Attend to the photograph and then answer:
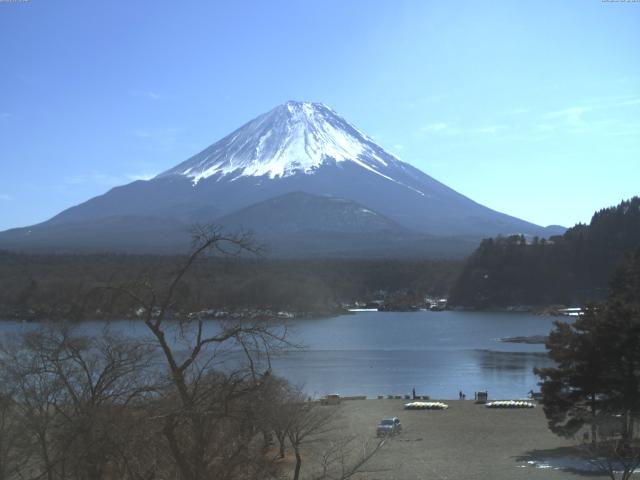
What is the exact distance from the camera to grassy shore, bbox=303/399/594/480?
11211 mm

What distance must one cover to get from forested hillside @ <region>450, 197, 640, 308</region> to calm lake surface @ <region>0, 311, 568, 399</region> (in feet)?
26.6

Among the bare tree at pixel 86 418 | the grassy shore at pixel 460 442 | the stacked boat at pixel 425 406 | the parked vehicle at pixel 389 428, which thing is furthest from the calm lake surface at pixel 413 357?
the bare tree at pixel 86 418

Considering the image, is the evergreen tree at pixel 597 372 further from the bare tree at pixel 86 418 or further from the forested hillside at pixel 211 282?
the bare tree at pixel 86 418

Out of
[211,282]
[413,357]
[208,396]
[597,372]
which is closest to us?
[208,396]

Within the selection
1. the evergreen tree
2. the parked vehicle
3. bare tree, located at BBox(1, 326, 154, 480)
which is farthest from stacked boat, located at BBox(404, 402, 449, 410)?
bare tree, located at BBox(1, 326, 154, 480)

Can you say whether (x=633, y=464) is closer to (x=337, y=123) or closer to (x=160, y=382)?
(x=160, y=382)

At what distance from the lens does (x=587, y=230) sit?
65875mm

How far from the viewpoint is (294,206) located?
4333 inches

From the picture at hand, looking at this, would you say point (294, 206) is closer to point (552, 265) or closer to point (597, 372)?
point (552, 265)

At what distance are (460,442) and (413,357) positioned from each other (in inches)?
821

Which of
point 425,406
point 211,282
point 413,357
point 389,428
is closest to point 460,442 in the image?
point 389,428

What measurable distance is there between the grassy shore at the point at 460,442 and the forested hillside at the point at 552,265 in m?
45.9

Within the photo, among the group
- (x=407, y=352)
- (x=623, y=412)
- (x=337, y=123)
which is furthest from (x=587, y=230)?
(x=337, y=123)

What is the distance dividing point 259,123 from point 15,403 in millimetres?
128975
